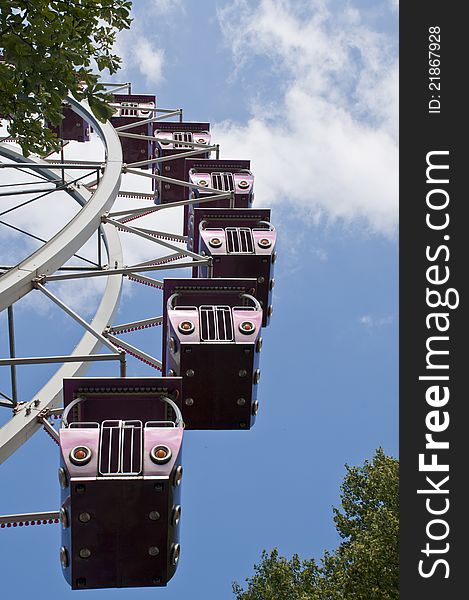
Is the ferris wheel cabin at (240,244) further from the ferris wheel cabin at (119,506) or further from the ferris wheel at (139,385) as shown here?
the ferris wheel cabin at (119,506)

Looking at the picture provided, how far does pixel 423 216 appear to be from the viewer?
11695mm

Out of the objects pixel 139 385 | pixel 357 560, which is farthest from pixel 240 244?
pixel 357 560

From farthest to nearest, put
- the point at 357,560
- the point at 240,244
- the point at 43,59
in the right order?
the point at 357,560 < the point at 240,244 < the point at 43,59

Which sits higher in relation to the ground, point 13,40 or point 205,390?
point 13,40

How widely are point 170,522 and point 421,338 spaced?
435 cm

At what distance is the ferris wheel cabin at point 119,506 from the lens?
911 cm

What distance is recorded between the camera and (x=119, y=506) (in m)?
9.12

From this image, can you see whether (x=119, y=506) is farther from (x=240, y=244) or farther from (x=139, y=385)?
(x=240, y=244)

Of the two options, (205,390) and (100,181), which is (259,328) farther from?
(100,181)

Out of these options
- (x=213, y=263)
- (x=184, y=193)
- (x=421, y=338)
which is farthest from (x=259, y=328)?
(x=184, y=193)

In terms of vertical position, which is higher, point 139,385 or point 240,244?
point 240,244

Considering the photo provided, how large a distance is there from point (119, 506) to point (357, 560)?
1397cm

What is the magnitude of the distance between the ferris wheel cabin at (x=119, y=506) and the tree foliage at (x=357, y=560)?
12685mm

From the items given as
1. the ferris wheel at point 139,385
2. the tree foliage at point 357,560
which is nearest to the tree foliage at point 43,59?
the ferris wheel at point 139,385
